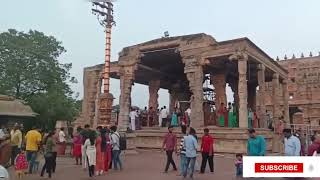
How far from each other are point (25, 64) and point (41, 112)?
14.4ft

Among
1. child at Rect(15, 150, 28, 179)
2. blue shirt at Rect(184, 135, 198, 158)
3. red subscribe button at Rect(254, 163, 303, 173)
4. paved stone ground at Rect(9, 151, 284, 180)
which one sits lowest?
paved stone ground at Rect(9, 151, 284, 180)

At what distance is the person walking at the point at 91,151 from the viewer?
458 inches

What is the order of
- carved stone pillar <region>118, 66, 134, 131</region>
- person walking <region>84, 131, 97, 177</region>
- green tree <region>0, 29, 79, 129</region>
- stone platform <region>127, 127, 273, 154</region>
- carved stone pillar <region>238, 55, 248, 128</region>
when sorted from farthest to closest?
green tree <region>0, 29, 79, 129</region> < carved stone pillar <region>118, 66, 134, 131</region> < carved stone pillar <region>238, 55, 248, 128</region> < stone platform <region>127, 127, 273, 154</region> < person walking <region>84, 131, 97, 177</region>

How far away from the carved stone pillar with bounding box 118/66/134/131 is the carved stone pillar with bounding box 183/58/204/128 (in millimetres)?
3749

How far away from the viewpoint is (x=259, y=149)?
10398mm

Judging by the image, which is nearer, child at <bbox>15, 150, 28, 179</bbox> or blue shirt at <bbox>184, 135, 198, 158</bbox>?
blue shirt at <bbox>184, 135, 198, 158</bbox>

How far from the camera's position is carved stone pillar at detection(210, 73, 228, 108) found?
2330cm

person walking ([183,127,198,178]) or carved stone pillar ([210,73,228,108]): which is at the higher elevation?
carved stone pillar ([210,73,228,108])

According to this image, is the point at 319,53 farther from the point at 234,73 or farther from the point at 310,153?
the point at 310,153

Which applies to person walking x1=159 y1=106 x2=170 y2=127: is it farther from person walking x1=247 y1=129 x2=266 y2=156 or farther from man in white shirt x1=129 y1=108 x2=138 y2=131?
person walking x1=247 y1=129 x2=266 y2=156

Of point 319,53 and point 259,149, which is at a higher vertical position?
point 319,53

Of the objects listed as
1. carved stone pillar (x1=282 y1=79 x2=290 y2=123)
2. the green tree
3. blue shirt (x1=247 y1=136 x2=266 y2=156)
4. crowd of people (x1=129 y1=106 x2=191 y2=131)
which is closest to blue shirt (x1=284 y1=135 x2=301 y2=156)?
blue shirt (x1=247 y1=136 x2=266 y2=156)

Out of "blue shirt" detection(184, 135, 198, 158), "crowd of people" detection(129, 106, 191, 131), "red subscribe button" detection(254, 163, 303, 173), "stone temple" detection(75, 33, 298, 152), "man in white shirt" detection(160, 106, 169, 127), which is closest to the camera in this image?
"red subscribe button" detection(254, 163, 303, 173)

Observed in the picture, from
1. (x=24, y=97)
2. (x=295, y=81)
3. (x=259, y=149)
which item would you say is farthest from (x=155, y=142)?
(x=295, y=81)
